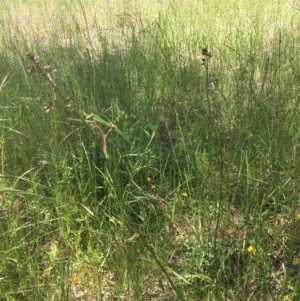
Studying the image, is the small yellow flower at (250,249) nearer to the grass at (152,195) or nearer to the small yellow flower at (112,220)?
the grass at (152,195)

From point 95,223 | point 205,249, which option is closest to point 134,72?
point 95,223

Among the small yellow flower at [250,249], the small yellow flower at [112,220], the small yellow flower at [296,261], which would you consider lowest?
the small yellow flower at [296,261]

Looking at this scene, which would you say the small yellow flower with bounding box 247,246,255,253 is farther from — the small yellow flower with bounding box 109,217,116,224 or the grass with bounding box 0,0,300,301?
the small yellow flower with bounding box 109,217,116,224

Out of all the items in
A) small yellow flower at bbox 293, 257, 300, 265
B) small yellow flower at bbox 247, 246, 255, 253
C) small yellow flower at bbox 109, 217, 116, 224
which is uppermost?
small yellow flower at bbox 109, 217, 116, 224

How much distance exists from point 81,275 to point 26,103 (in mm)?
1071

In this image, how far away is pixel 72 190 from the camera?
185cm

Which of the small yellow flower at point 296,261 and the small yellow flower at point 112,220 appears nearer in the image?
the small yellow flower at point 296,261

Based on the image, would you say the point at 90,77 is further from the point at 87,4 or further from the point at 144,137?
the point at 87,4

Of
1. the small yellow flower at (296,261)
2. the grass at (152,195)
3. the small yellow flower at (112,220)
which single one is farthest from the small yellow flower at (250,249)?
the small yellow flower at (112,220)

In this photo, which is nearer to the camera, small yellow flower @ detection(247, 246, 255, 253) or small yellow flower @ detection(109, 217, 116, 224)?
small yellow flower @ detection(247, 246, 255, 253)

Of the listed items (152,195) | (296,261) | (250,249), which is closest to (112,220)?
(152,195)

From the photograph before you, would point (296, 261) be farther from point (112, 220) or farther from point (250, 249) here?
point (112, 220)

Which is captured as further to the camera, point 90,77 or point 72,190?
point 90,77

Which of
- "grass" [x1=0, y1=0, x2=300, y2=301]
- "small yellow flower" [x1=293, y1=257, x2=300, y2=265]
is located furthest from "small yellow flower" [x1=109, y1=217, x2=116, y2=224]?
"small yellow flower" [x1=293, y1=257, x2=300, y2=265]
